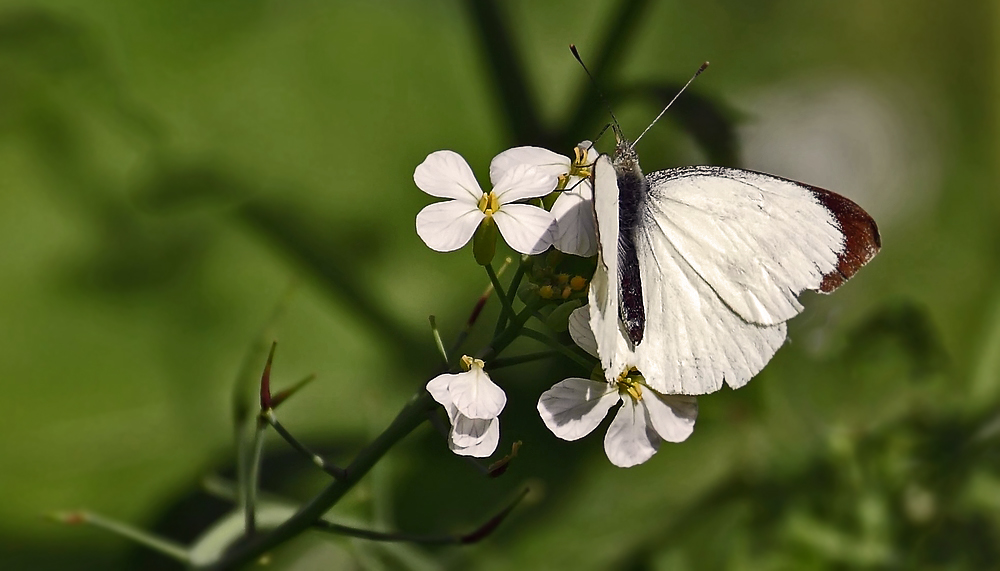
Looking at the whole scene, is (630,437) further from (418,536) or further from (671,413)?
(418,536)

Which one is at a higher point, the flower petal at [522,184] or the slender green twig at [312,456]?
the flower petal at [522,184]

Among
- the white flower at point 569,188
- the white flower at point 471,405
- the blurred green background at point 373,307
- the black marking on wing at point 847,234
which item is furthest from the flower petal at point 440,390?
the blurred green background at point 373,307

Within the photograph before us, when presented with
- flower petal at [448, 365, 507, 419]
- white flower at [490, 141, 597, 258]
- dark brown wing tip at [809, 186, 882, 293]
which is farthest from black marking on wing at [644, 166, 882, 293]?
flower petal at [448, 365, 507, 419]

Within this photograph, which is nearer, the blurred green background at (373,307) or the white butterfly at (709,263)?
the white butterfly at (709,263)

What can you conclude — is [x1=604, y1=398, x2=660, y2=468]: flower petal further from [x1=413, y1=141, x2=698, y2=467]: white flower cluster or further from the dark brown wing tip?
the dark brown wing tip

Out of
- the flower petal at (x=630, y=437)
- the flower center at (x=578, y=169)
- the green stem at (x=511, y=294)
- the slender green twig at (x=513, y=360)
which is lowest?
the flower petal at (x=630, y=437)

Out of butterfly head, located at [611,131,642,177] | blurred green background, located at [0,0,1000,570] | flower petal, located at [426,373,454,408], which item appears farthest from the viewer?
blurred green background, located at [0,0,1000,570]

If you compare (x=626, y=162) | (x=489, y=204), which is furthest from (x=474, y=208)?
(x=626, y=162)

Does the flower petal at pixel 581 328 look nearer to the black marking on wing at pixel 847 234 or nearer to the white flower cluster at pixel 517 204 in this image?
the white flower cluster at pixel 517 204
